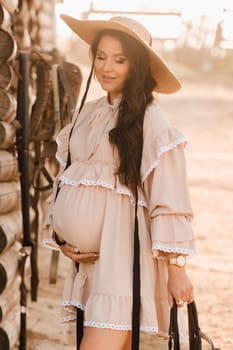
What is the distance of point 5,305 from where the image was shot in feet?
13.5

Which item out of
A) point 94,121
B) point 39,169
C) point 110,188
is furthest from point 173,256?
point 39,169

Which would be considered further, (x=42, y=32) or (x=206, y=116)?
(x=206, y=116)

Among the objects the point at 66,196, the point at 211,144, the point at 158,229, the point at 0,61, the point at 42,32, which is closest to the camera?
the point at 158,229

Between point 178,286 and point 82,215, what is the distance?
446 millimetres

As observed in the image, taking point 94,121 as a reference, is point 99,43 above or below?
above

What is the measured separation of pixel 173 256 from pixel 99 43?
90cm

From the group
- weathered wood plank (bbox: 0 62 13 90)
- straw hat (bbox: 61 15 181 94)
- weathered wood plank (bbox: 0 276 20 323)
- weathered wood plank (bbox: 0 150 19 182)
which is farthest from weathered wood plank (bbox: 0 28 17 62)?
weathered wood plank (bbox: 0 276 20 323)

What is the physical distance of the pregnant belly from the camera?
2.73m

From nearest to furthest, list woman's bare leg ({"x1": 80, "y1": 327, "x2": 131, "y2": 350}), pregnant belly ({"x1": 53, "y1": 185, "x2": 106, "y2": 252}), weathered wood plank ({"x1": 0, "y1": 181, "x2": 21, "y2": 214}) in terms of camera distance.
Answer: woman's bare leg ({"x1": 80, "y1": 327, "x2": 131, "y2": 350})
pregnant belly ({"x1": 53, "y1": 185, "x2": 106, "y2": 252})
weathered wood plank ({"x1": 0, "y1": 181, "x2": 21, "y2": 214})

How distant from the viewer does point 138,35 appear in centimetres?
275

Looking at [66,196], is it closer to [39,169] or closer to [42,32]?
[39,169]

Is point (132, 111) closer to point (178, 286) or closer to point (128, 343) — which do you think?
point (178, 286)

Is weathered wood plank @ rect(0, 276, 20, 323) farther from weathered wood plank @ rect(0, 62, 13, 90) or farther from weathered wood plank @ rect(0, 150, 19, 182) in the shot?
weathered wood plank @ rect(0, 62, 13, 90)

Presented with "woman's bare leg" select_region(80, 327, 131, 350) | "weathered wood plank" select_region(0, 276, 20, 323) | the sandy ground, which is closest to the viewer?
"woman's bare leg" select_region(80, 327, 131, 350)
